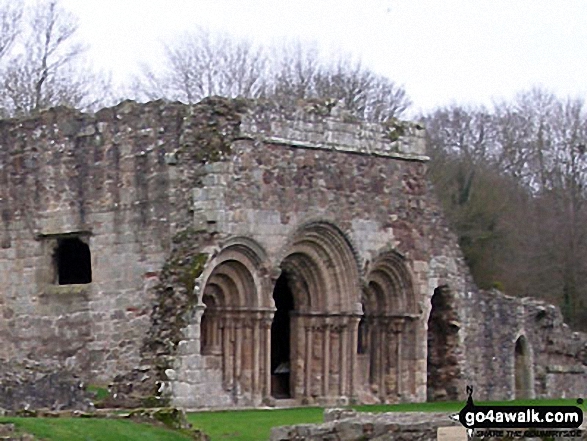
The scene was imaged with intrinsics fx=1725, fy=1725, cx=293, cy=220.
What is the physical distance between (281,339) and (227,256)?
363 cm

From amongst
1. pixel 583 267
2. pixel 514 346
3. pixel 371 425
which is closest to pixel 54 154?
pixel 514 346

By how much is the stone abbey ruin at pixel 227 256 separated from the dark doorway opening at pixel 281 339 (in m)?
0.04

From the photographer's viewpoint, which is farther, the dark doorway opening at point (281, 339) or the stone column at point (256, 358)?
the dark doorway opening at point (281, 339)

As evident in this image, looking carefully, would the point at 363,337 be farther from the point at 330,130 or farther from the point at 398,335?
the point at 330,130

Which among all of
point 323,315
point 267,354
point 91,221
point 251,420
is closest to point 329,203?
point 323,315

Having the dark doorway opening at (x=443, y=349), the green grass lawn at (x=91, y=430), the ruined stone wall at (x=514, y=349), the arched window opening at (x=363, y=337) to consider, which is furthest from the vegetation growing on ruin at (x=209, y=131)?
Answer: the green grass lawn at (x=91, y=430)

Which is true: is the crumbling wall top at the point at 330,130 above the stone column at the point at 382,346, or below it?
above

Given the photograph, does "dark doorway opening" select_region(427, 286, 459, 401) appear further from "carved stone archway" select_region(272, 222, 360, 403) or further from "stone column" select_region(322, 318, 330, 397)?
"stone column" select_region(322, 318, 330, 397)

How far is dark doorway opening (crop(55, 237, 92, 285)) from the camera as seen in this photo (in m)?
29.7

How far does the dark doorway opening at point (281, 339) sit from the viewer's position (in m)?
29.9

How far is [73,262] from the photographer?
30.2 metres

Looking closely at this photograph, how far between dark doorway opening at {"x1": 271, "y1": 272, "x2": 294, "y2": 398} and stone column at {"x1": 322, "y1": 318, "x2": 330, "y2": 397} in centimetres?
69

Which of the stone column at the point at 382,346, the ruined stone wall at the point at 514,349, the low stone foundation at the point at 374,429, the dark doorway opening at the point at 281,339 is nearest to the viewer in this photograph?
the low stone foundation at the point at 374,429

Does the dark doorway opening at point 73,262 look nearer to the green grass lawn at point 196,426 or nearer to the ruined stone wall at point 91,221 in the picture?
the ruined stone wall at point 91,221
